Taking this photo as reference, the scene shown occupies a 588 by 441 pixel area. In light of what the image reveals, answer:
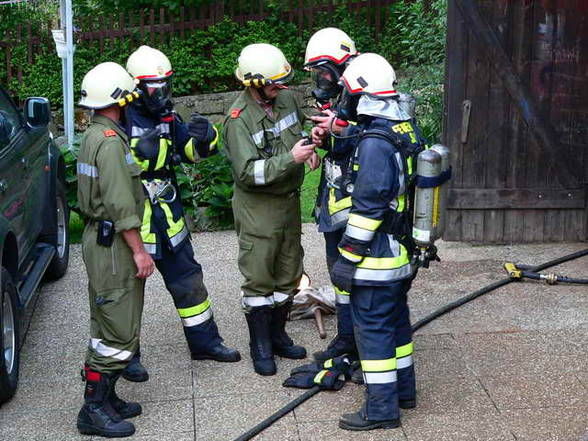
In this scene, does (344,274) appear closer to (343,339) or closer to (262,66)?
(343,339)

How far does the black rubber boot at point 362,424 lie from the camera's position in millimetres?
5199

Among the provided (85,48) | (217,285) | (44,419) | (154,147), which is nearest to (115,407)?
(44,419)

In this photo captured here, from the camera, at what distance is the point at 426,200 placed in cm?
508

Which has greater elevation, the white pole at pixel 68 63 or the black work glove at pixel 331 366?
the white pole at pixel 68 63

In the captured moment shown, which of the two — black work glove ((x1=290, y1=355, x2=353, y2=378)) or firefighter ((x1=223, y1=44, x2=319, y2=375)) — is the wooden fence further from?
black work glove ((x1=290, y1=355, x2=353, y2=378))

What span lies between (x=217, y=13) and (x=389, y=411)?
940cm

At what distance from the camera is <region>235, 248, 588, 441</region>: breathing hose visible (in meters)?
5.21

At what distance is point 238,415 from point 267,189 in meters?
1.36

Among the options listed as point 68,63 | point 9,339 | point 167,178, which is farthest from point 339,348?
point 68,63

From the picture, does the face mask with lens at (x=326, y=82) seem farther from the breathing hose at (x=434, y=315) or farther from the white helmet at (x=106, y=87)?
the breathing hose at (x=434, y=315)

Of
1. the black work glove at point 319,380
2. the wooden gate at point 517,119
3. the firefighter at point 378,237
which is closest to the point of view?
the firefighter at point 378,237

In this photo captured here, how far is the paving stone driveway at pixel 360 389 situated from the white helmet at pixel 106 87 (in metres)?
1.76

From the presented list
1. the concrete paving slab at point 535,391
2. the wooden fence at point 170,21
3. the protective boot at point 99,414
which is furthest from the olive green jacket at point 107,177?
the wooden fence at point 170,21

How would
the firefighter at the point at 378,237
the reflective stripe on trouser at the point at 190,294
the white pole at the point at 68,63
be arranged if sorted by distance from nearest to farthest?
the firefighter at the point at 378,237 < the reflective stripe on trouser at the point at 190,294 < the white pole at the point at 68,63
